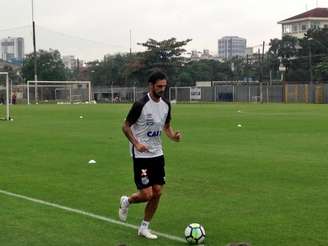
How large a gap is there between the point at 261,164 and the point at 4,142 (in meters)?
10.4

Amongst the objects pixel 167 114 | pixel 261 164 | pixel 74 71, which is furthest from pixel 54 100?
pixel 167 114

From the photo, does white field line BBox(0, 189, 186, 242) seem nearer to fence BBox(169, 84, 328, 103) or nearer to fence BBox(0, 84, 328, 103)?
fence BBox(0, 84, 328, 103)

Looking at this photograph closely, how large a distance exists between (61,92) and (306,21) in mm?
62397

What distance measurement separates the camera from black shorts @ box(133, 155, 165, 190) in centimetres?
791

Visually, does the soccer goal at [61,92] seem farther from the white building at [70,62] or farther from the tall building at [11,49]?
the tall building at [11,49]

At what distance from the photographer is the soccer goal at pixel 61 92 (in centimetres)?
9069

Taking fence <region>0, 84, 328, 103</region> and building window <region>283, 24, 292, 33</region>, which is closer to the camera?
fence <region>0, 84, 328, 103</region>

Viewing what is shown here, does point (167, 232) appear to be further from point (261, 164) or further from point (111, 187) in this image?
point (261, 164)

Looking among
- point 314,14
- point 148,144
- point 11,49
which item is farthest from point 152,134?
point 11,49

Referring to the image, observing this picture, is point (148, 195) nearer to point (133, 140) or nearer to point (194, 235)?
point (133, 140)

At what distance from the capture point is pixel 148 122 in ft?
26.3

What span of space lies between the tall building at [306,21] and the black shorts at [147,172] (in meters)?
129

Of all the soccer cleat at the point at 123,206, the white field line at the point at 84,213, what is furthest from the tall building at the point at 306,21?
the soccer cleat at the point at 123,206

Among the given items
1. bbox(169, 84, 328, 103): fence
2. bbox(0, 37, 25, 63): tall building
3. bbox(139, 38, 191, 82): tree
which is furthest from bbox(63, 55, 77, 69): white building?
bbox(169, 84, 328, 103): fence
